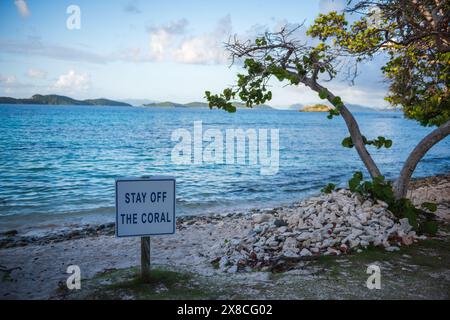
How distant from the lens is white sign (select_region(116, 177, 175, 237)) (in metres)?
5.07

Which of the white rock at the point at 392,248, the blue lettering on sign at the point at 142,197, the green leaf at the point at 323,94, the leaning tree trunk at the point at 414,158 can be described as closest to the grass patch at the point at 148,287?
the blue lettering on sign at the point at 142,197

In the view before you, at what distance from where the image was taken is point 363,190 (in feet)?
28.2

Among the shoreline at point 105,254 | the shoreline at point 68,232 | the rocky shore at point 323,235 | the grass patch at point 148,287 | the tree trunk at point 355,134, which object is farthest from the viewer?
the shoreline at point 68,232

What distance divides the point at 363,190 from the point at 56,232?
32.4 ft

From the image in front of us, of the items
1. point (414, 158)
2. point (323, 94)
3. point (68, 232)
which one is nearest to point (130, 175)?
point (68, 232)

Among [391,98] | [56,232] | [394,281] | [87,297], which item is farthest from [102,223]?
[391,98]

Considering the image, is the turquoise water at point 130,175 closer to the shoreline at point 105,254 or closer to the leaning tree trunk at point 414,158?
the shoreline at point 105,254

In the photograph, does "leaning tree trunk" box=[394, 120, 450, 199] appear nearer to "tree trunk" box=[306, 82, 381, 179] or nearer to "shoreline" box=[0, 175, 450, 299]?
"tree trunk" box=[306, 82, 381, 179]

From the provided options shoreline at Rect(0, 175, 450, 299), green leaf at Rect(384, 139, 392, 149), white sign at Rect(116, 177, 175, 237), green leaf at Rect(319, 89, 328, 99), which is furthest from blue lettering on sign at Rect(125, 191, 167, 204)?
green leaf at Rect(384, 139, 392, 149)

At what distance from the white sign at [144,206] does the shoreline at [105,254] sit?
1461 millimetres

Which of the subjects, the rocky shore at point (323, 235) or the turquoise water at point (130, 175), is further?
the turquoise water at point (130, 175)

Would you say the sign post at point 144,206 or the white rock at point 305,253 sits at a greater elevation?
the sign post at point 144,206

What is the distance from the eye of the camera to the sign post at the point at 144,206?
507 centimetres

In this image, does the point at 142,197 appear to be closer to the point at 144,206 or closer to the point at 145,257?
the point at 144,206
